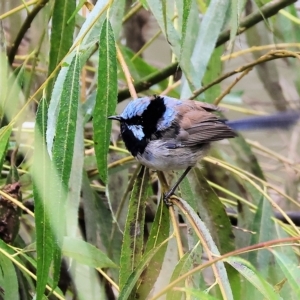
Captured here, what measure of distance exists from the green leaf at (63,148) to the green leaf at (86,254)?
160mm

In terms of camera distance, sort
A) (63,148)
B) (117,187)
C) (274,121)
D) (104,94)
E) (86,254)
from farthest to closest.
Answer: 1. (117,187)
2. (274,121)
3. (86,254)
4. (104,94)
5. (63,148)

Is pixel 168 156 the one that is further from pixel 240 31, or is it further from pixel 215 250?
pixel 215 250

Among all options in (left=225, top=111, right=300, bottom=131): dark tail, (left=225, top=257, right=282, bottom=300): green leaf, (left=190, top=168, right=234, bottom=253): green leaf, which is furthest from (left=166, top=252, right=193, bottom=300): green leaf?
(left=225, top=111, right=300, bottom=131): dark tail

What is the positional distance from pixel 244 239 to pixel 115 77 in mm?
A: 671

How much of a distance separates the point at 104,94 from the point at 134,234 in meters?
0.27

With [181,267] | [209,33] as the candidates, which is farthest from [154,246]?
[209,33]

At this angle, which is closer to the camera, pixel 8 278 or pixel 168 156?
pixel 8 278

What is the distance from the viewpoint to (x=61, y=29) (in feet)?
4.02

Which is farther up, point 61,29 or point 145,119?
point 61,29

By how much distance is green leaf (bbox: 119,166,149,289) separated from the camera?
106 cm

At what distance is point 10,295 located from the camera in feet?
3.65

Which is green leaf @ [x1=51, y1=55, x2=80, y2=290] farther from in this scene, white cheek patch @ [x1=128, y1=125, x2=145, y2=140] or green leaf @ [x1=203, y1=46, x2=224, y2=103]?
green leaf @ [x1=203, y1=46, x2=224, y2=103]

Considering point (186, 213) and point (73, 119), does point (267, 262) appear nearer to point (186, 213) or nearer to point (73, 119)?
point (186, 213)

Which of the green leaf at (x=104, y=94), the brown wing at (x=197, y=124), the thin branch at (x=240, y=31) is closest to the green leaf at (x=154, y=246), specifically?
the green leaf at (x=104, y=94)
